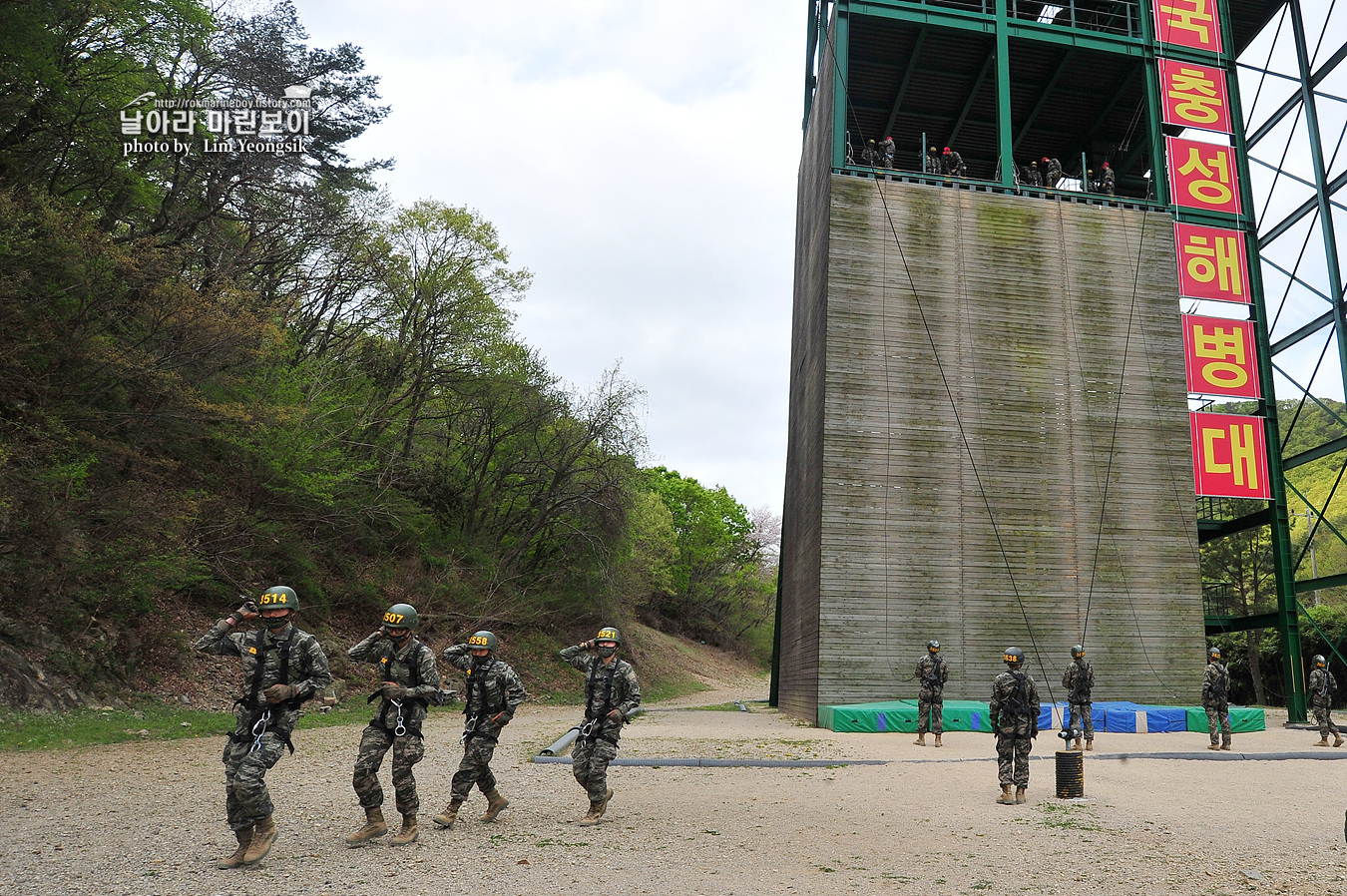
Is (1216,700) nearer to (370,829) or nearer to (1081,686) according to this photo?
(1081,686)

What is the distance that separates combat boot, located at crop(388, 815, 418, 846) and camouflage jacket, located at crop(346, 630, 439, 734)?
0.70m

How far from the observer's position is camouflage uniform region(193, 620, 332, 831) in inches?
244

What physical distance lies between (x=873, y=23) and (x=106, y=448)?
2514 cm

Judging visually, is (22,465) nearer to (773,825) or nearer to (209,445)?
(209,445)

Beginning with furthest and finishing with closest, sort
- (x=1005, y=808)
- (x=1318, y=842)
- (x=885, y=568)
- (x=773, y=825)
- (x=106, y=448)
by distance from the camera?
(x=885, y=568)
(x=106, y=448)
(x=1005, y=808)
(x=773, y=825)
(x=1318, y=842)

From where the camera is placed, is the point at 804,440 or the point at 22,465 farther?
the point at 804,440

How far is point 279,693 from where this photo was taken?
6469 mm

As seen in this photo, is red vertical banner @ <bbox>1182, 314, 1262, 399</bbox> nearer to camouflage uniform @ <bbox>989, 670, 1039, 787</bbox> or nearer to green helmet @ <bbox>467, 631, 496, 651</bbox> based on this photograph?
camouflage uniform @ <bbox>989, 670, 1039, 787</bbox>

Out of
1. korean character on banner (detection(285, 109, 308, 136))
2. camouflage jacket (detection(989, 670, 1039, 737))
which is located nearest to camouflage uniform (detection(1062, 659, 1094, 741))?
camouflage jacket (detection(989, 670, 1039, 737))

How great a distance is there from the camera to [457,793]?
7.65 m

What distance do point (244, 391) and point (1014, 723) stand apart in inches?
716

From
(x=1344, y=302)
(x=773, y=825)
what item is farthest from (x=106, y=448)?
(x=1344, y=302)

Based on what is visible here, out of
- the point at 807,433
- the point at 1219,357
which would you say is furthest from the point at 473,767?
the point at 1219,357

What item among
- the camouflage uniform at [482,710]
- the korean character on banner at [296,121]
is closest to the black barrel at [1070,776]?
the camouflage uniform at [482,710]
